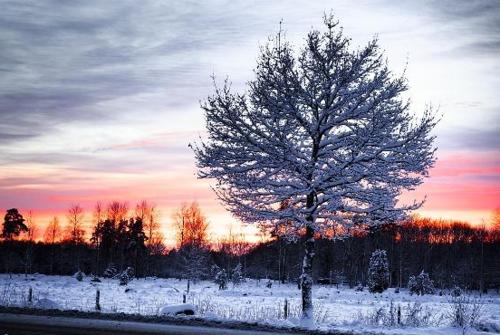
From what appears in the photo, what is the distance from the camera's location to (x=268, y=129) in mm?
15828

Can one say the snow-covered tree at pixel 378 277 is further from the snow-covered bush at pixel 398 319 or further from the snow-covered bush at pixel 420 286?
the snow-covered bush at pixel 398 319

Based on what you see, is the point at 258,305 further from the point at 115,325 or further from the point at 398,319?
the point at 115,325

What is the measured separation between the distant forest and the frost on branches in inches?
1749

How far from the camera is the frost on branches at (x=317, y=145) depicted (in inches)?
611

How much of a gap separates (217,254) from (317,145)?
8413 centimetres

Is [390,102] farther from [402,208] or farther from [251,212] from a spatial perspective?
[251,212]

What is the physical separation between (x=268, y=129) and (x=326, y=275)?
6061 cm

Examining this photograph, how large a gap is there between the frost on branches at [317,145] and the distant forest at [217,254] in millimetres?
44427

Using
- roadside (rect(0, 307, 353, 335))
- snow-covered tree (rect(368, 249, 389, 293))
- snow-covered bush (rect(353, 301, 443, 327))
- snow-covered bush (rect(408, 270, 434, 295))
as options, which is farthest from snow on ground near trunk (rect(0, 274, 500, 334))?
snow-covered bush (rect(408, 270, 434, 295))

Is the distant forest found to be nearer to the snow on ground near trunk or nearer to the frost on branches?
the snow on ground near trunk

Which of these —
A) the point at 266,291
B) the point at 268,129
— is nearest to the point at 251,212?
the point at 268,129

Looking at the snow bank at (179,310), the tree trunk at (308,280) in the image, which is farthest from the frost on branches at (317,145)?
the snow bank at (179,310)

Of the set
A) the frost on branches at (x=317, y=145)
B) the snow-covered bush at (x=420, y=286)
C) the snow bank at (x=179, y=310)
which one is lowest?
the snow-covered bush at (x=420, y=286)

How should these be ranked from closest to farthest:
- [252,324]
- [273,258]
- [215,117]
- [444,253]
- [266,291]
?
[252,324]
[215,117]
[266,291]
[273,258]
[444,253]
